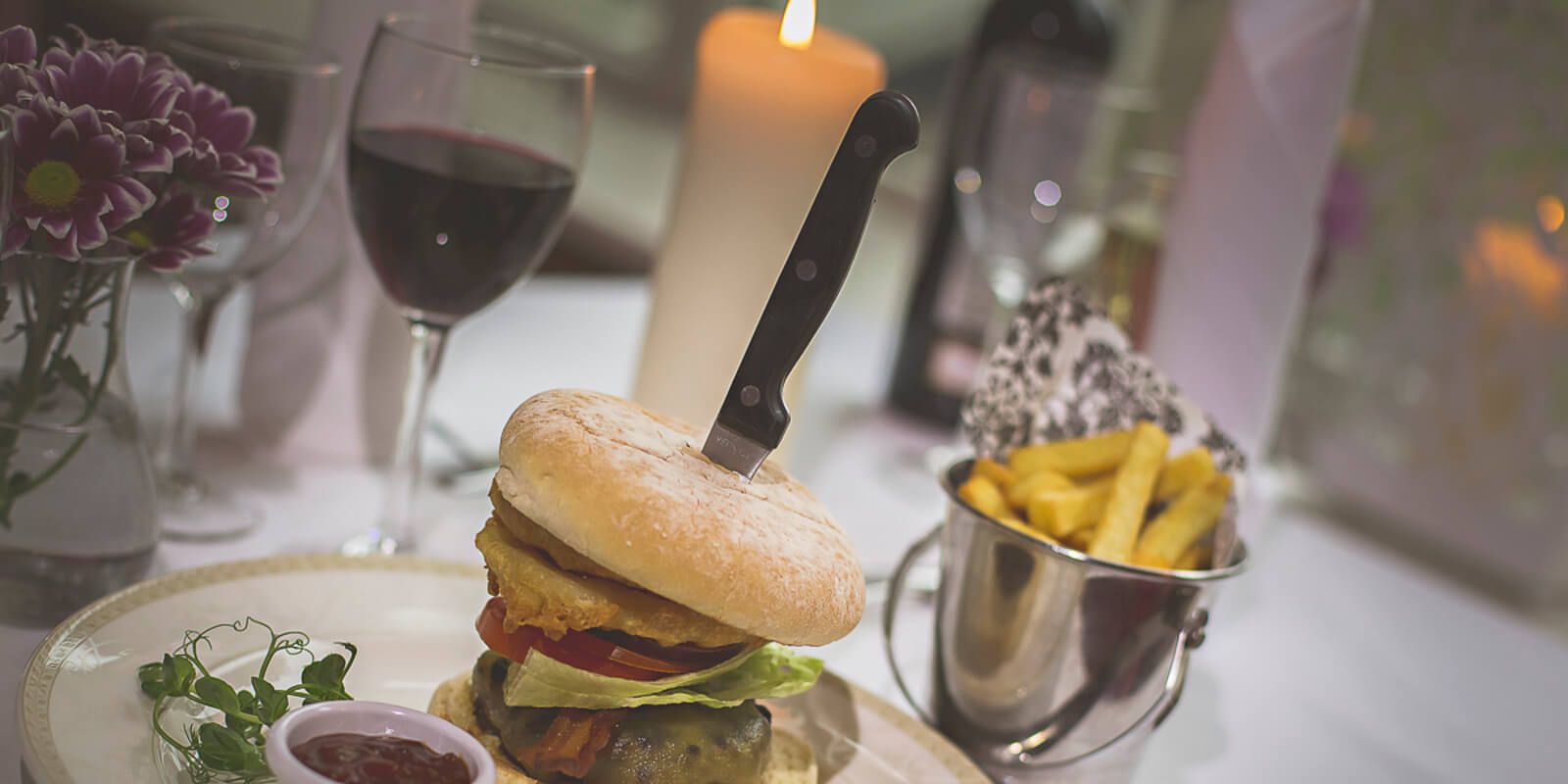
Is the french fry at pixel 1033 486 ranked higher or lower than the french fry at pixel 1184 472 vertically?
lower

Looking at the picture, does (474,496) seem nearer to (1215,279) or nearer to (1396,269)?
(1215,279)

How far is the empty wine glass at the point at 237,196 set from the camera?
3.30 ft

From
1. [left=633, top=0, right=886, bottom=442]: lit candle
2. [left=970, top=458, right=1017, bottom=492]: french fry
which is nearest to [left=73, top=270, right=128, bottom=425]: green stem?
[left=633, top=0, right=886, bottom=442]: lit candle

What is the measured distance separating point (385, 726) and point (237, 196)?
0.44 m

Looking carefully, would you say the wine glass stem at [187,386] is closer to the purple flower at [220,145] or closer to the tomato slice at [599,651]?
the purple flower at [220,145]

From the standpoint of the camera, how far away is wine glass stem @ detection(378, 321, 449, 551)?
3.87 ft

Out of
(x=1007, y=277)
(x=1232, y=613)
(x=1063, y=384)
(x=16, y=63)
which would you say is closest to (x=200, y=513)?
(x=16, y=63)

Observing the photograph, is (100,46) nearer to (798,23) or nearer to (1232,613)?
(798,23)

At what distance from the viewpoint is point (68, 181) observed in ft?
2.66

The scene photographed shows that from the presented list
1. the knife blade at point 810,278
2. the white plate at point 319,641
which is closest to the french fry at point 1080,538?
the white plate at point 319,641

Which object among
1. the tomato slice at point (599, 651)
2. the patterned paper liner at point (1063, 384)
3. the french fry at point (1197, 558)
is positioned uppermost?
the patterned paper liner at point (1063, 384)

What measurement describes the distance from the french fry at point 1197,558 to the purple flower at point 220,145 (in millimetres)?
831

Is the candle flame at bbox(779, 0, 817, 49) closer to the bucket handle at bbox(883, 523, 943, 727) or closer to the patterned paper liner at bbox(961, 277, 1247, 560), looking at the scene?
the patterned paper liner at bbox(961, 277, 1247, 560)

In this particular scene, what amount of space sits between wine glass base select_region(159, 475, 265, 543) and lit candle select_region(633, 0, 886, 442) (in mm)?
464
